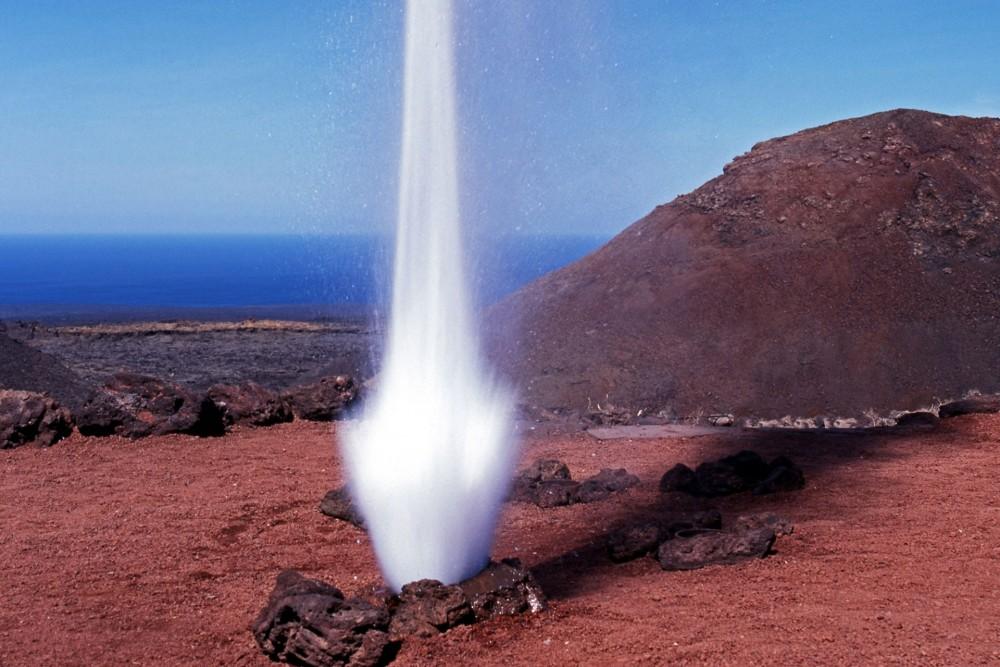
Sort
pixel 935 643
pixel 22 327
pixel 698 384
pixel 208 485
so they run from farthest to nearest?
pixel 22 327 → pixel 698 384 → pixel 208 485 → pixel 935 643

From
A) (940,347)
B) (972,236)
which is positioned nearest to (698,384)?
(940,347)

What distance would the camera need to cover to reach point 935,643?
16.3 ft

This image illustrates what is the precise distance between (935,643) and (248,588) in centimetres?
423

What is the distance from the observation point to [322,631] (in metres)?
5.20

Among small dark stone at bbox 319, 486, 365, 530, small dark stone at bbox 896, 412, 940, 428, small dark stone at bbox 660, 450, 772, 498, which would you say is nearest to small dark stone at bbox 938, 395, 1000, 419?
small dark stone at bbox 896, 412, 940, 428

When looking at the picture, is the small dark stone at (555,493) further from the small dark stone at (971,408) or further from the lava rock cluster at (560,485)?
the small dark stone at (971,408)

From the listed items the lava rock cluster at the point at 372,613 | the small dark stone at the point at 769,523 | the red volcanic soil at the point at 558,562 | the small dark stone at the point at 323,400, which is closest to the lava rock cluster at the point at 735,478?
the red volcanic soil at the point at 558,562

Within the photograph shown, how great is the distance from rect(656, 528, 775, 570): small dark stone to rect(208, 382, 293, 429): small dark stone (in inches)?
279

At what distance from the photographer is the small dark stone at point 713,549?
654 cm

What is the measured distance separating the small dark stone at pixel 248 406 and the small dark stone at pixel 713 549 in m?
7.09

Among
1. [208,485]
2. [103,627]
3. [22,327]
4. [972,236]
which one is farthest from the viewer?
[22,327]

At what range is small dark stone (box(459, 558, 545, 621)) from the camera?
18.7 ft

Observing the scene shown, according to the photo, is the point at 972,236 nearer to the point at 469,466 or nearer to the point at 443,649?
the point at 469,466

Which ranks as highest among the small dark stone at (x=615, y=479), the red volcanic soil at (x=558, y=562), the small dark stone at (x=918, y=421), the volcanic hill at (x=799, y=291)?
the volcanic hill at (x=799, y=291)
